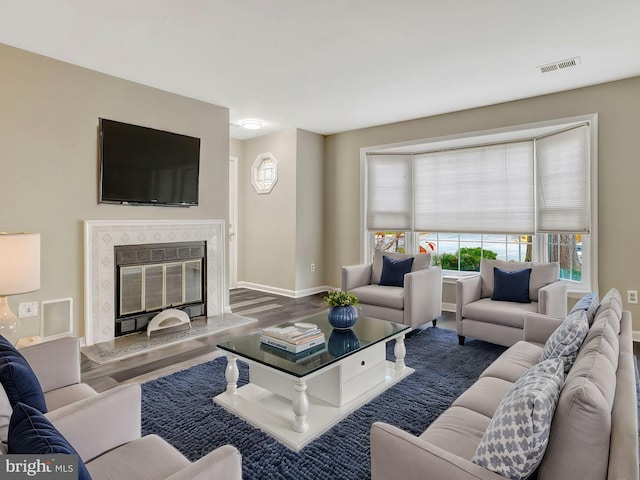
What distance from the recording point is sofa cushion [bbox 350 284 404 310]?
400 cm

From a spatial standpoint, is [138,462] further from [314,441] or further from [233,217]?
[233,217]

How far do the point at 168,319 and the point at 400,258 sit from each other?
273 cm

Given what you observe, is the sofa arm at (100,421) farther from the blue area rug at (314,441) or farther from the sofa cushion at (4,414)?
the blue area rug at (314,441)

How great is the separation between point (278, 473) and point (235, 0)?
278 cm

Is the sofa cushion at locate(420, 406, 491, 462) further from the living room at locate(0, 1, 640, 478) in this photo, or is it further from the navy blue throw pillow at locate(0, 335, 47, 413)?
the living room at locate(0, 1, 640, 478)

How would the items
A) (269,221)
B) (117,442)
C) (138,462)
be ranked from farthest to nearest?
(269,221)
(117,442)
(138,462)

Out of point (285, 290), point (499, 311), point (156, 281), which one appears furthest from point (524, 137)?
point (156, 281)

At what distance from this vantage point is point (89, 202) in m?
3.65

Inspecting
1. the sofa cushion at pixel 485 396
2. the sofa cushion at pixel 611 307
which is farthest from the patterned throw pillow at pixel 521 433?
the sofa cushion at pixel 611 307

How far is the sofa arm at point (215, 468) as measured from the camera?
1029 mm

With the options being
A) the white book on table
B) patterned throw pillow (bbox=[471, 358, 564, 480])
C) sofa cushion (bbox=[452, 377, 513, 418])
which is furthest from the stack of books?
patterned throw pillow (bbox=[471, 358, 564, 480])

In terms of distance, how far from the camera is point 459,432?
4.86 ft

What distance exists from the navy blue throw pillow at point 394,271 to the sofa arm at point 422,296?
10.3 inches

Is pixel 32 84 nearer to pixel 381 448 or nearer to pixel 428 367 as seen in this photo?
pixel 381 448
